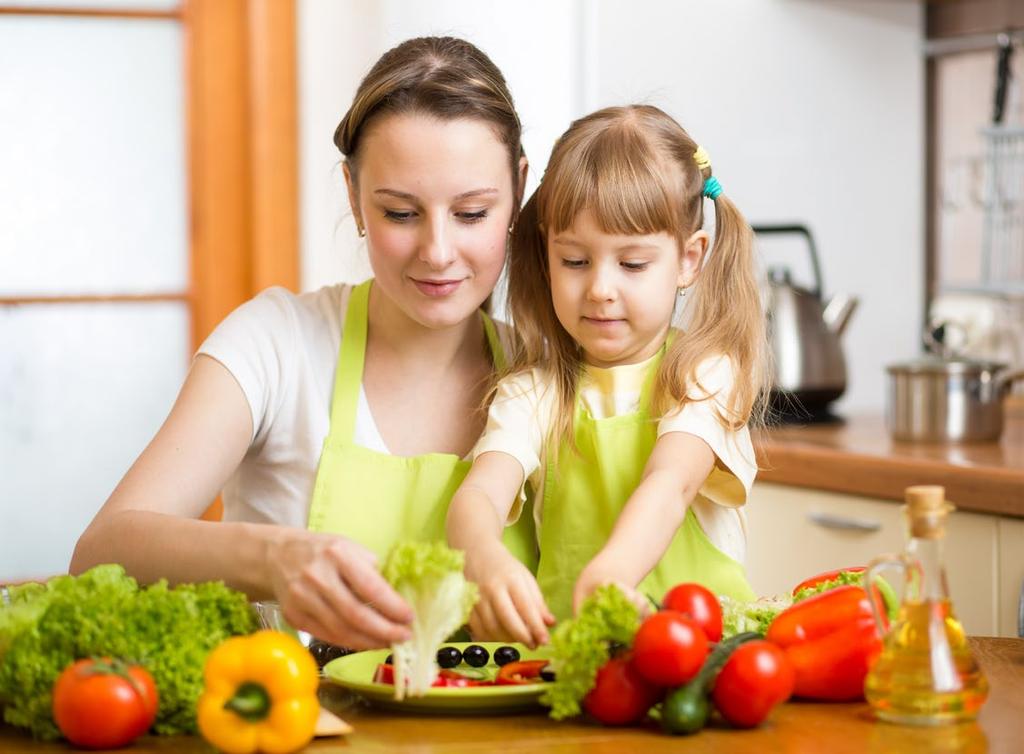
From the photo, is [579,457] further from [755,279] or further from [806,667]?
[806,667]

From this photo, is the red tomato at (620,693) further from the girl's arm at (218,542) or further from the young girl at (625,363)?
the young girl at (625,363)

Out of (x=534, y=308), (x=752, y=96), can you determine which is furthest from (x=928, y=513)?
(x=752, y=96)

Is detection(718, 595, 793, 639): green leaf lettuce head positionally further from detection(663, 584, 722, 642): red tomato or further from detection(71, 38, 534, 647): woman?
detection(71, 38, 534, 647): woman

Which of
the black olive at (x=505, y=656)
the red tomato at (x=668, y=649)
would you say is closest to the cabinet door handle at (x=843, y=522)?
the black olive at (x=505, y=656)

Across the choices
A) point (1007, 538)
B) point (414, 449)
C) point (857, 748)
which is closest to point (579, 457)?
point (414, 449)

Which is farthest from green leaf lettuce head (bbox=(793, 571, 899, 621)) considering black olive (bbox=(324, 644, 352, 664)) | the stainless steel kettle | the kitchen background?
the kitchen background

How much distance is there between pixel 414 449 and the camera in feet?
5.94

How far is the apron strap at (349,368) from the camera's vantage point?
180 cm

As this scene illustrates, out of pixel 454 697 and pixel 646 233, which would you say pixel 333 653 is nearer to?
pixel 454 697

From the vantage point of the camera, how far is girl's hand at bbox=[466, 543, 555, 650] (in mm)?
1262

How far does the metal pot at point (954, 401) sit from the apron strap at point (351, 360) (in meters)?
1.15

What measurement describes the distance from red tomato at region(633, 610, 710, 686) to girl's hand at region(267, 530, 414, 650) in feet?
0.62

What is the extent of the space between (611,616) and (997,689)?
15.6 inches

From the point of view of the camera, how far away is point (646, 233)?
1626mm
